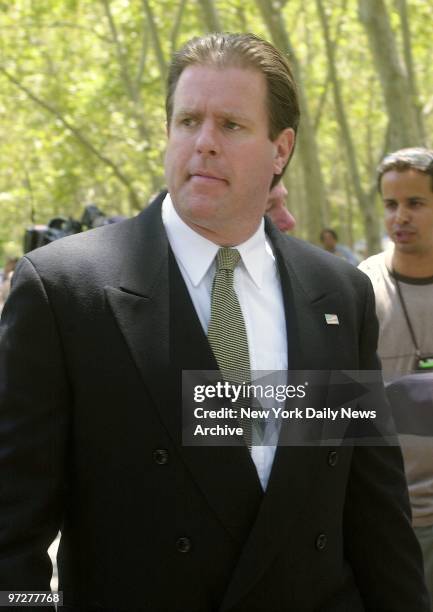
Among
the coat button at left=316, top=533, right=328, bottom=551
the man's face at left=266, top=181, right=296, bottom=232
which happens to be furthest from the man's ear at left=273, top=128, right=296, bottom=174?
the man's face at left=266, top=181, right=296, bottom=232

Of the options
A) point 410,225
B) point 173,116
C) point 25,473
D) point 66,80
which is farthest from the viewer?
point 66,80

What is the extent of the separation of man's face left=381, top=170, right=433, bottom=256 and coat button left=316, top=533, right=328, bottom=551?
7.22 ft

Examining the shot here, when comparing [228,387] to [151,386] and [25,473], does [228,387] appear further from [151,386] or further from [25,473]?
[25,473]

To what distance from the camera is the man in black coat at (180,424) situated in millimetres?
2689

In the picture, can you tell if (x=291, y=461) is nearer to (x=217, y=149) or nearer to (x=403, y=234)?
(x=217, y=149)

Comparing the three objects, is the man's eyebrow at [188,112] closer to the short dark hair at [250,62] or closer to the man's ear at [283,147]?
the short dark hair at [250,62]

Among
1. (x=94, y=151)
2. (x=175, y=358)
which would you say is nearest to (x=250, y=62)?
(x=175, y=358)

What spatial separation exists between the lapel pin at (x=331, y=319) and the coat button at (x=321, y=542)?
560 mm

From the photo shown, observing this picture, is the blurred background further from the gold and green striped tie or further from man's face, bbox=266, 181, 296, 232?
the gold and green striped tie

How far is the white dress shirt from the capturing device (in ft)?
9.63

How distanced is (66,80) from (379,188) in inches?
1046

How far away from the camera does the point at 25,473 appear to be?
2654mm

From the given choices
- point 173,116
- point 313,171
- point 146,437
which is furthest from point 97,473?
point 313,171

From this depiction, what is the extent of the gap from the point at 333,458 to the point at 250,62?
1.05m
